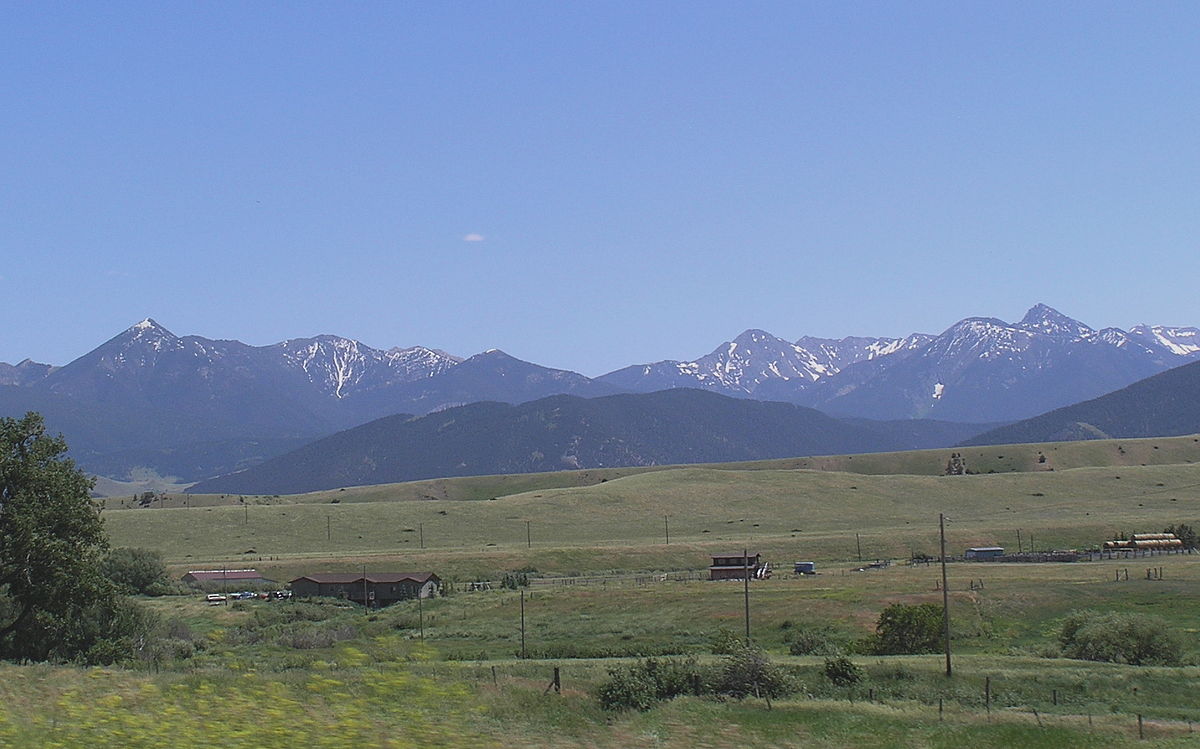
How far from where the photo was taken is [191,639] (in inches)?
2336

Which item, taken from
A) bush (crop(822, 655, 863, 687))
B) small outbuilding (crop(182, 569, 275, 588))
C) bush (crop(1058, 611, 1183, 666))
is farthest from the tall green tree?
small outbuilding (crop(182, 569, 275, 588))

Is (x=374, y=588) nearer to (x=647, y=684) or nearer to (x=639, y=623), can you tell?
(x=639, y=623)

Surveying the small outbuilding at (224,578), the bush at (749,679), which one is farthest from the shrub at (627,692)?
the small outbuilding at (224,578)

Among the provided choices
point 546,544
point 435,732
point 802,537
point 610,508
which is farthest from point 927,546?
point 435,732

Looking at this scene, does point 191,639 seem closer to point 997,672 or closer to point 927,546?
point 997,672

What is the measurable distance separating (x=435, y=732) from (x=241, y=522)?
156 meters

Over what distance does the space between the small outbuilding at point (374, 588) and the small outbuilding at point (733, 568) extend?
79.7 feet

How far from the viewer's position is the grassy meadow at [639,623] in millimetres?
14852

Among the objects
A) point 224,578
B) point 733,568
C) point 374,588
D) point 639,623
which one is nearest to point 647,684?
point 639,623

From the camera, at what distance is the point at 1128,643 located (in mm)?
48281

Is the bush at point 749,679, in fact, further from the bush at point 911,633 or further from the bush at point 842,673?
the bush at point 911,633

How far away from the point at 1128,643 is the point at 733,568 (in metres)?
50.8

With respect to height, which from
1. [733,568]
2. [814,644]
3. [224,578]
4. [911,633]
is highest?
[911,633]

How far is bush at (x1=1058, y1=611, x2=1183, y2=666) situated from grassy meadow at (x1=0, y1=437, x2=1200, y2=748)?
1215 millimetres
